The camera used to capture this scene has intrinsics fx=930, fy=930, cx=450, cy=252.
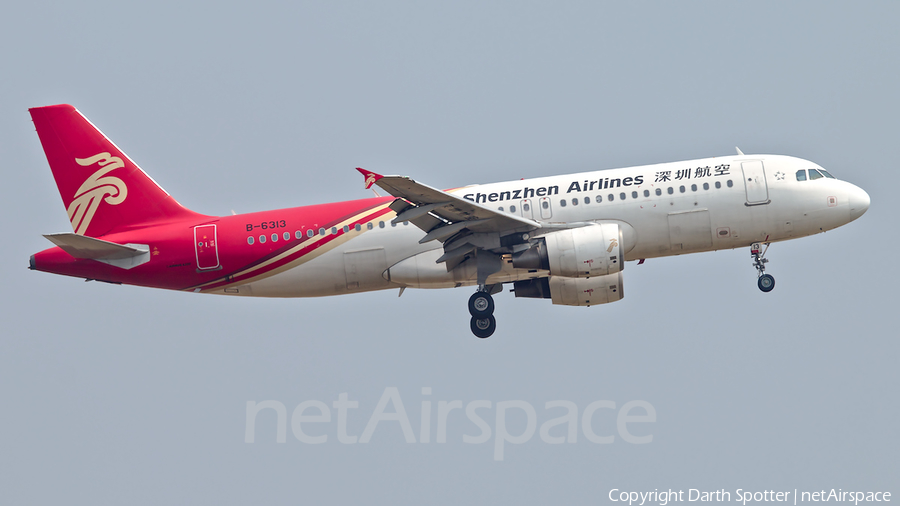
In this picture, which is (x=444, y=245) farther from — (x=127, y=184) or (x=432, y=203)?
(x=127, y=184)

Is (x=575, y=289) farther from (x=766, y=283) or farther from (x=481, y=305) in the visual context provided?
(x=766, y=283)

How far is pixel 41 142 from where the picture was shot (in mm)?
34812

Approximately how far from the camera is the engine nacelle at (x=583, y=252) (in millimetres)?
30297

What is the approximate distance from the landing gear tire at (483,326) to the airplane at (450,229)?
4 cm

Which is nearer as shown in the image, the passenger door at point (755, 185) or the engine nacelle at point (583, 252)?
the engine nacelle at point (583, 252)

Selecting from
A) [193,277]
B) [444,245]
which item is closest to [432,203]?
[444,245]

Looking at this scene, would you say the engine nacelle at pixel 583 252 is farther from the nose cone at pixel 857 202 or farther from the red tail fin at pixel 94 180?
the red tail fin at pixel 94 180

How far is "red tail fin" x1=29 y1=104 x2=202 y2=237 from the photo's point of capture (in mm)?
34406

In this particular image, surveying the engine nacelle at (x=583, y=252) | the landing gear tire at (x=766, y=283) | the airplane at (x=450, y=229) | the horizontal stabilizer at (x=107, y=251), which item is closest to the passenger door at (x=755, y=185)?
the airplane at (x=450, y=229)

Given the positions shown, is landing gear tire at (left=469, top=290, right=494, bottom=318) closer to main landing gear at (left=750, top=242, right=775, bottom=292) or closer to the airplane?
the airplane

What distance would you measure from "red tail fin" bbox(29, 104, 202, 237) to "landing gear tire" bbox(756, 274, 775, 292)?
20549 millimetres

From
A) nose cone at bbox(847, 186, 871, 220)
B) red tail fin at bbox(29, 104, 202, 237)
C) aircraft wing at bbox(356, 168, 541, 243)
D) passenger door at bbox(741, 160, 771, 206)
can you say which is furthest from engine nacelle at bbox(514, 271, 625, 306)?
red tail fin at bbox(29, 104, 202, 237)

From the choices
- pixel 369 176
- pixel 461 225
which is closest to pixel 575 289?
pixel 461 225

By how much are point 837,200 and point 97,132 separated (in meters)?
27.1
